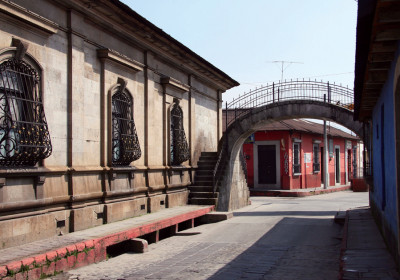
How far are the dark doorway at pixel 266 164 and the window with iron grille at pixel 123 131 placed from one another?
17.4m

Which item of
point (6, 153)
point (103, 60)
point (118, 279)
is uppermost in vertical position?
point (103, 60)

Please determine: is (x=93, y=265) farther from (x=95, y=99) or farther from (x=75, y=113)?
(x=95, y=99)

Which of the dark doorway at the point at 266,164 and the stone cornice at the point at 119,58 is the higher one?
the stone cornice at the point at 119,58

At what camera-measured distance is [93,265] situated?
8297 mm

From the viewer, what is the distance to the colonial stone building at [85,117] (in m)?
8.14

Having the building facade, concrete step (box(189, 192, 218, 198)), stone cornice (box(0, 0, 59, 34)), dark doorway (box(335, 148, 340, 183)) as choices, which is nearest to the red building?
dark doorway (box(335, 148, 340, 183))

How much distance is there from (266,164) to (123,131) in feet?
58.8

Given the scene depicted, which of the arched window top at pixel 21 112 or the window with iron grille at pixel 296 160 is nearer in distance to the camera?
the arched window top at pixel 21 112

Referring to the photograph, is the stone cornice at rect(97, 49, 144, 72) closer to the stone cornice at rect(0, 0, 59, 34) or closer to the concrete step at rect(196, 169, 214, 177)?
the stone cornice at rect(0, 0, 59, 34)

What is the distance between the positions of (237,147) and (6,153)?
39.8 feet

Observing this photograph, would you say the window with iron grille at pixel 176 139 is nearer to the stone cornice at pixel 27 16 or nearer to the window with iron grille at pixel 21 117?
the stone cornice at pixel 27 16

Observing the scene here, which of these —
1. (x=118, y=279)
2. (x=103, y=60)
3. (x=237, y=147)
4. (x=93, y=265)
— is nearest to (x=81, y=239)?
(x=93, y=265)

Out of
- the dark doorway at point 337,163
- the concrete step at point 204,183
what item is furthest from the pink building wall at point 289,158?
the concrete step at point 204,183

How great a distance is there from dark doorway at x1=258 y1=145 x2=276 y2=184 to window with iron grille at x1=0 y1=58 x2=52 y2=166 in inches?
827
